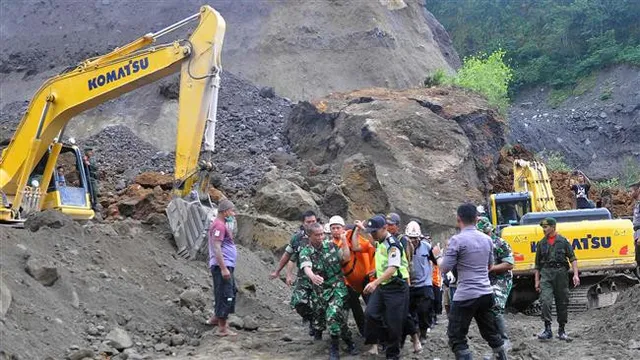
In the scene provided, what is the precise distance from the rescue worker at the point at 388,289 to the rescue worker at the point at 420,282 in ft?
2.62

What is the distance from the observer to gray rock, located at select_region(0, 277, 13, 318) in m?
9.32

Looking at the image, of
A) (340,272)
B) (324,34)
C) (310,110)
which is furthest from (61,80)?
(324,34)

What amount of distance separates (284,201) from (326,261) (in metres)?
8.70

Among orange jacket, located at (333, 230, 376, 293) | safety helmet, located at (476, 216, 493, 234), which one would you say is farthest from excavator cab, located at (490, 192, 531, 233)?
orange jacket, located at (333, 230, 376, 293)

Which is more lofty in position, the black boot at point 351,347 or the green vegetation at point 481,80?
the green vegetation at point 481,80

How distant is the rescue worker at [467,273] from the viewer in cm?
798

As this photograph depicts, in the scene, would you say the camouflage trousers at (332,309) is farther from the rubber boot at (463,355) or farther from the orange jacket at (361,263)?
the rubber boot at (463,355)

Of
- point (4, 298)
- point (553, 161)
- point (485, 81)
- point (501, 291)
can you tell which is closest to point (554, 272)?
point (501, 291)

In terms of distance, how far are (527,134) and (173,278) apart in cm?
2946

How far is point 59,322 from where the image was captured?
9.91 metres

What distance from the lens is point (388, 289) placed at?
9117 millimetres

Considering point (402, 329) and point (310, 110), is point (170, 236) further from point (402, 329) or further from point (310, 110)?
point (310, 110)

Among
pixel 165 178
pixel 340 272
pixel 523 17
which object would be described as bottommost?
pixel 340 272

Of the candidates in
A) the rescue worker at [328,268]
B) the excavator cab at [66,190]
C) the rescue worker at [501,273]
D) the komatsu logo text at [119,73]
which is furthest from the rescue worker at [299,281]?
the excavator cab at [66,190]
